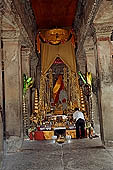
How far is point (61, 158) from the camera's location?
562 cm

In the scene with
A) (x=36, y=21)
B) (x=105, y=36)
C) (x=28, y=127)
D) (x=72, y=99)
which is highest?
(x=36, y=21)

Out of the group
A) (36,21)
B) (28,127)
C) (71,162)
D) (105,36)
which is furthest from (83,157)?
(36,21)

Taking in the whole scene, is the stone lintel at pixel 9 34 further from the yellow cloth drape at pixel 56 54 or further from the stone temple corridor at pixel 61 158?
the yellow cloth drape at pixel 56 54

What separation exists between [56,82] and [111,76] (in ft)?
19.9

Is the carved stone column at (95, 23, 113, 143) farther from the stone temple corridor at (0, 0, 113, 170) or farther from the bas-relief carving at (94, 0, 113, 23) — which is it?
Answer: the bas-relief carving at (94, 0, 113, 23)

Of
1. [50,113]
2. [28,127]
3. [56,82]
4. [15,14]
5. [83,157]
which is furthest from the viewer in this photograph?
[56,82]

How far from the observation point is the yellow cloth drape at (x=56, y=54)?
11.6 meters

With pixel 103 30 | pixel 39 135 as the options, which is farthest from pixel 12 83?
pixel 103 30

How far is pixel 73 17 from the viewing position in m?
11.8

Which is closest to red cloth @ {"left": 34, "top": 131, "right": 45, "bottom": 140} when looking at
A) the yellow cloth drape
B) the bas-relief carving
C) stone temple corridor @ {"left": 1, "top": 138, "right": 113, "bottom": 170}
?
stone temple corridor @ {"left": 1, "top": 138, "right": 113, "bottom": 170}

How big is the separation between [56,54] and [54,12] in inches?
84.5

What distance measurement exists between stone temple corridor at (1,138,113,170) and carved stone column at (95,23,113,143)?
64 centimetres

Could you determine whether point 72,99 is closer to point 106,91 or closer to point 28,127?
point 28,127

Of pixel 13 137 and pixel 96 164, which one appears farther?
pixel 13 137
